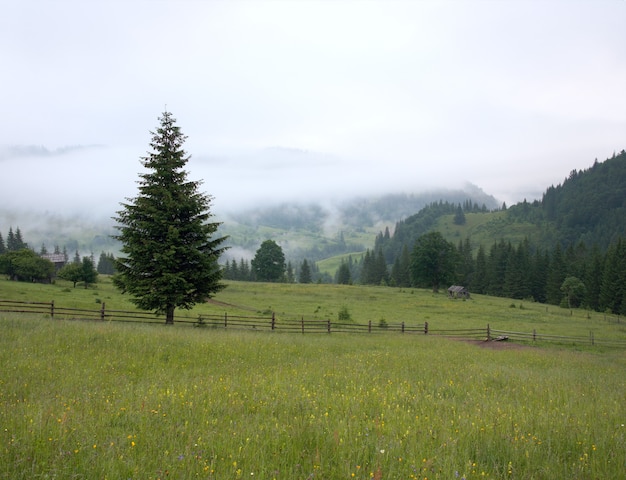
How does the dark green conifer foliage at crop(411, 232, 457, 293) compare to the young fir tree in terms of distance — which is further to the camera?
the dark green conifer foliage at crop(411, 232, 457, 293)

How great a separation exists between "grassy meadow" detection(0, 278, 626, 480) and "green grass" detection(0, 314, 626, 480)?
0.04m

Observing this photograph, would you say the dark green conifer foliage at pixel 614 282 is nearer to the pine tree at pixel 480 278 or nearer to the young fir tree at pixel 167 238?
the pine tree at pixel 480 278

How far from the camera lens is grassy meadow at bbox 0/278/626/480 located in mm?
5414

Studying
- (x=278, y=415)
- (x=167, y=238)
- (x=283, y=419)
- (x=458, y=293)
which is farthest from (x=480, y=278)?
(x=283, y=419)

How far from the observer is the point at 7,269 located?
219 feet

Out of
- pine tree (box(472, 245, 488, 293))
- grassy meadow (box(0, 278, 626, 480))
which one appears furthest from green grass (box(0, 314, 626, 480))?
pine tree (box(472, 245, 488, 293))

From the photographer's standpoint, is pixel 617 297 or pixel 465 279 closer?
pixel 617 297

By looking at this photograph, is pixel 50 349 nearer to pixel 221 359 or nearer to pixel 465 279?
pixel 221 359

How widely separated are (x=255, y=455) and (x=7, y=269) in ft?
267

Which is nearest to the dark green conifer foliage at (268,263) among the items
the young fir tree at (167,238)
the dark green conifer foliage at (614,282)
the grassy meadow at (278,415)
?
the dark green conifer foliage at (614,282)

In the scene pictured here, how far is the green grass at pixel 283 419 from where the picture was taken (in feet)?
17.6

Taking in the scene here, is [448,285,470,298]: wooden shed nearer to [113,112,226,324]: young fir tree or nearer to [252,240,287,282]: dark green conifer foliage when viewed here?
[252,240,287,282]: dark green conifer foliage

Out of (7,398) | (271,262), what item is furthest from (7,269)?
(7,398)

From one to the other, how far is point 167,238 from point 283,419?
19.5 m
